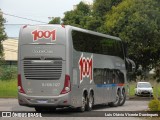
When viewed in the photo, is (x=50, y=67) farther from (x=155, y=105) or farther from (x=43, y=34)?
(x=155, y=105)

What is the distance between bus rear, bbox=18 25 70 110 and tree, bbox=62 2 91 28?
2491 centimetres

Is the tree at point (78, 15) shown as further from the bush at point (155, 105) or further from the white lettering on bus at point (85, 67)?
the bush at point (155, 105)

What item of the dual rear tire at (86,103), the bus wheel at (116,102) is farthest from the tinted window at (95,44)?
the bus wheel at (116,102)

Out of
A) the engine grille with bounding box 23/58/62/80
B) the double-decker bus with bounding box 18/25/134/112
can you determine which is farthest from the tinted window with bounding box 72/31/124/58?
the engine grille with bounding box 23/58/62/80

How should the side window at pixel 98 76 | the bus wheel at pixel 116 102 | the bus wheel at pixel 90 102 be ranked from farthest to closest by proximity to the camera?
the bus wheel at pixel 116 102 → the side window at pixel 98 76 → the bus wheel at pixel 90 102

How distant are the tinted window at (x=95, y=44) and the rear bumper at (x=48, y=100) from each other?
2.53 meters

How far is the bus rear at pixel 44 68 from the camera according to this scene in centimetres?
2286

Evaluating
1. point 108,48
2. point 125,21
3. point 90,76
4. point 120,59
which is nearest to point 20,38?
point 90,76

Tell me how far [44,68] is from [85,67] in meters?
2.91

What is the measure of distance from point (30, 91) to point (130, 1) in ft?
→ 67.8

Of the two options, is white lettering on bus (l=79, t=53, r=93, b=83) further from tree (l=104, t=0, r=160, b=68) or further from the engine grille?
tree (l=104, t=0, r=160, b=68)

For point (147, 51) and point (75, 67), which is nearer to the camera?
point (75, 67)

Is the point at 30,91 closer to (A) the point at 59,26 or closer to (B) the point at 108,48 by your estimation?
(A) the point at 59,26

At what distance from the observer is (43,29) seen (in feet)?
76.0
